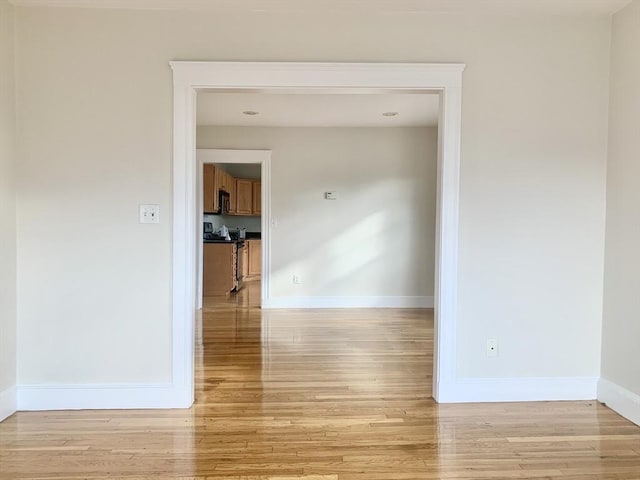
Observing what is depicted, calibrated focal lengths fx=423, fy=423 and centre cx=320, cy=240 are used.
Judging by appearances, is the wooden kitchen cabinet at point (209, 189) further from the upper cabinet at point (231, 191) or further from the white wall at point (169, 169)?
the white wall at point (169, 169)

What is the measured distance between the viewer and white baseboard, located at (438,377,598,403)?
2.69 m

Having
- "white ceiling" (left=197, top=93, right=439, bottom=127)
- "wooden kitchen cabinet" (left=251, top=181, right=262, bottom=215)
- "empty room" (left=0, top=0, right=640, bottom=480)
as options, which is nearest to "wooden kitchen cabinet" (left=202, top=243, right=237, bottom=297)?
"white ceiling" (left=197, top=93, right=439, bottom=127)

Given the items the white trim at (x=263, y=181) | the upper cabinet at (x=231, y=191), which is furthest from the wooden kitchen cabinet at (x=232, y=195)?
the white trim at (x=263, y=181)

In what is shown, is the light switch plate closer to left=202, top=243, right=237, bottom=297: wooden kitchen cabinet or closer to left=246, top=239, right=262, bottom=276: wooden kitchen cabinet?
left=202, top=243, right=237, bottom=297: wooden kitchen cabinet

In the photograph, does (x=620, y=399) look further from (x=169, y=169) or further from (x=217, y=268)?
(x=217, y=268)

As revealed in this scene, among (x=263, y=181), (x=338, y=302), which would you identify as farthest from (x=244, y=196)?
(x=338, y=302)

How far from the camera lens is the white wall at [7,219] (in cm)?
239

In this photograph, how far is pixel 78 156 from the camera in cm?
253

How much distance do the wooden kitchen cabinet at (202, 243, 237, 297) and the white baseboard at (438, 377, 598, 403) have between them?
451cm

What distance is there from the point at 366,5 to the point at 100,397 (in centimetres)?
285

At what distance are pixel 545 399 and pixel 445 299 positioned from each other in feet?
3.03

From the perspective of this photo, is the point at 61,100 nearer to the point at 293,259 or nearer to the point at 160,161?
the point at 160,161

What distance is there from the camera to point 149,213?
2561mm

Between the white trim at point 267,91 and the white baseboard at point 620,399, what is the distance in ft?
3.98
